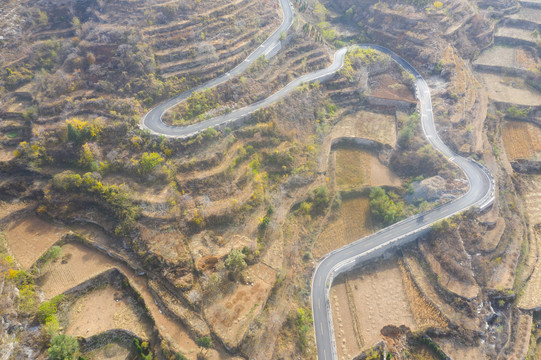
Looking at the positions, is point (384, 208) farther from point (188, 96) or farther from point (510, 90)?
point (510, 90)

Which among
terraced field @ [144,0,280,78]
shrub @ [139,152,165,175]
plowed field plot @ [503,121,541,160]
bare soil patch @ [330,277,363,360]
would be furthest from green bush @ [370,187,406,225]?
terraced field @ [144,0,280,78]

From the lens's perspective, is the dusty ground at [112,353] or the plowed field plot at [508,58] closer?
the dusty ground at [112,353]

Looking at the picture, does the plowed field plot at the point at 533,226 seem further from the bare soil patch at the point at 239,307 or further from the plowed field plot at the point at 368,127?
the bare soil patch at the point at 239,307

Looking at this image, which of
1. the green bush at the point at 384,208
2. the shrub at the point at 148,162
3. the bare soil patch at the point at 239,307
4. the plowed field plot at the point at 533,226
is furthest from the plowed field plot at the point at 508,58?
the shrub at the point at 148,162

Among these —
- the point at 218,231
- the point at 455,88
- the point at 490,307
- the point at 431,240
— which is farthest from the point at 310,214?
the point at 455,88

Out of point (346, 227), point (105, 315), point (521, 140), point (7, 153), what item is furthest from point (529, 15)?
point (7, 153)

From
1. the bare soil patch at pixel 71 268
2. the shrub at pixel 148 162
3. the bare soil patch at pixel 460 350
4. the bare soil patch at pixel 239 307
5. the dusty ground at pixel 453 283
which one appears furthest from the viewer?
the shrub at pixel 148 162
